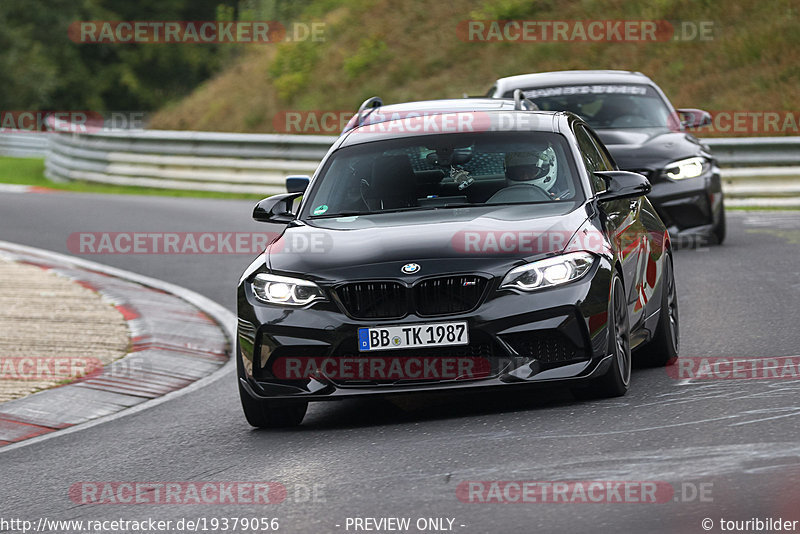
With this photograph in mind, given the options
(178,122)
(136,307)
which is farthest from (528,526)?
(178,122)

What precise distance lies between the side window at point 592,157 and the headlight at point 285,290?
6.25 ft

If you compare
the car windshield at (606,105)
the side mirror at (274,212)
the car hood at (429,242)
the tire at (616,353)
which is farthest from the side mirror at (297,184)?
the car windshield at (606,105)

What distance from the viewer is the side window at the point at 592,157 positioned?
835 cm

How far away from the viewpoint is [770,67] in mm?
24969

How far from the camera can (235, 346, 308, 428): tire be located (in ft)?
25.0

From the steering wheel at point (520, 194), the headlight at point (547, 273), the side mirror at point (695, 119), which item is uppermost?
the side mirror at point (695, 119)

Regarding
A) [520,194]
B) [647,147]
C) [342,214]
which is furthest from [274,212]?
[647,147]

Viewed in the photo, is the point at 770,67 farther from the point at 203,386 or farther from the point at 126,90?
the point at 126,90

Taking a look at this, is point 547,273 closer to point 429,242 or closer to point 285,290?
point 429,242

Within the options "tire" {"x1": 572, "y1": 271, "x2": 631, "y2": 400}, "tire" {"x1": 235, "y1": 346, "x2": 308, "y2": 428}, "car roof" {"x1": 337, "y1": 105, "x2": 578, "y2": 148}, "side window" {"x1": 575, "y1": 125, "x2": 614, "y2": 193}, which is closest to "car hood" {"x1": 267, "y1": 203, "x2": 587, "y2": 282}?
"tire" {"x1": 572, "y1": 271, "x2": 631, "y2": 400}

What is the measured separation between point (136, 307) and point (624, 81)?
18.9 feet

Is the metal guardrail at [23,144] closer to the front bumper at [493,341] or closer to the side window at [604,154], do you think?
the side window at [604,154]

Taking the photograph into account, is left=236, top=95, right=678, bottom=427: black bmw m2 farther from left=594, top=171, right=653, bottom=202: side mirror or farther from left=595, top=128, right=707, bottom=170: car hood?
left=595, top=128, right=707, bottom=170: car hood

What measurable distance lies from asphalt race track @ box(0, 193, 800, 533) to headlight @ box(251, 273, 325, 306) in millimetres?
714
